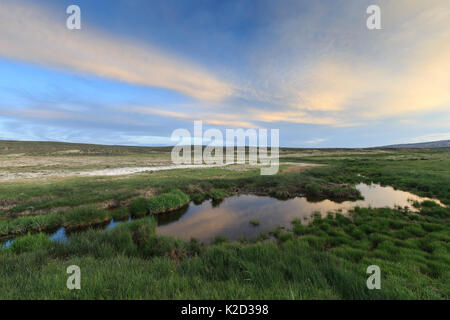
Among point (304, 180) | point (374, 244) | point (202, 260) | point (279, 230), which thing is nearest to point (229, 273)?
point (202, 260)

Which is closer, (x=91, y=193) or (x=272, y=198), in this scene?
(x=91, y=193)

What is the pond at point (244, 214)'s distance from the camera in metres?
10.9

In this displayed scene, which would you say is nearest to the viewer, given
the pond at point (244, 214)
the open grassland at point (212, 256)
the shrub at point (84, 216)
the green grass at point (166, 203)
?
the open grassland at point (212, 256)

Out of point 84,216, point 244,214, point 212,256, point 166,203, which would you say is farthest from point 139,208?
point 212,256

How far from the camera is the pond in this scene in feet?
35.9

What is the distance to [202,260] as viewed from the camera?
18.4ft

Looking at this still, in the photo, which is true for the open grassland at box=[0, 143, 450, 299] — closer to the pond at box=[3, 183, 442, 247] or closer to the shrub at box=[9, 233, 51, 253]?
the shrub at box=[9, 233, 51, 253]

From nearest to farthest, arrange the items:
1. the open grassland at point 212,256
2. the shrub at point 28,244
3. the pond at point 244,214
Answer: the open grassland at point 212,256
the shrub at point 28,244
the pond at point 244,214

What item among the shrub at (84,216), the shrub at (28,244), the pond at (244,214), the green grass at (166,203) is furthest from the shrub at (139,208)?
the shrub at (28,244)

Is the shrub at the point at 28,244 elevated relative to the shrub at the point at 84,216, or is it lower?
elevated

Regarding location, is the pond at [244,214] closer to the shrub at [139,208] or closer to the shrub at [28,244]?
the shrub at [139,208]

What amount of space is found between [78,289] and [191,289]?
2.41 m

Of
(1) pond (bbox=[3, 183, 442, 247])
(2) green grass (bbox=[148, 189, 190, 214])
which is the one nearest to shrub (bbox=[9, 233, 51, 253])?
(1) pond (bbox=[3, 183, 442, 247])
